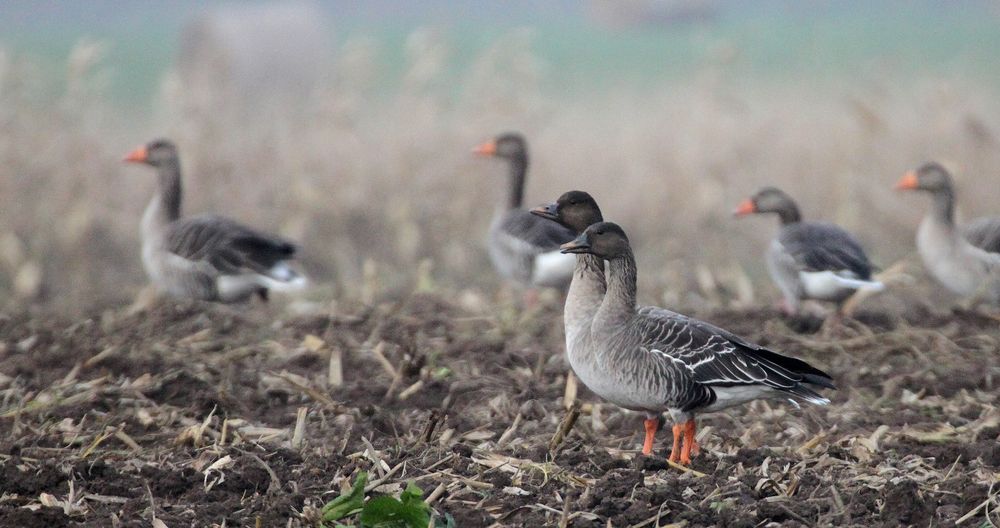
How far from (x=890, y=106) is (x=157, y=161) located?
424 inches

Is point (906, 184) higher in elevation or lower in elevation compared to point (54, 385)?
higher

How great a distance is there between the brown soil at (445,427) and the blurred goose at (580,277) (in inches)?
22.1

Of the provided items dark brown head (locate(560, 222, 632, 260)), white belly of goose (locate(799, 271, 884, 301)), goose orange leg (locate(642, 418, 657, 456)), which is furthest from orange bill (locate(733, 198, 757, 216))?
goose orange leg (locate(642, 418, 657, 456))

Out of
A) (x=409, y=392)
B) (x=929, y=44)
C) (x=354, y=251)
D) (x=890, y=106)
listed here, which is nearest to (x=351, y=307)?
(x=409, y=392)

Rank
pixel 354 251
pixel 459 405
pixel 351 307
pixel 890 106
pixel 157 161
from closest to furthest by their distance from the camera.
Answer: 1. pixel 459 405
2. pixel 351 307
3. pixel 157 161
4. pixel 354 251
5. pixel 890 106

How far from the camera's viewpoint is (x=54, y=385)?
296 inches

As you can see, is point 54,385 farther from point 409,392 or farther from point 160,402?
point 409,392

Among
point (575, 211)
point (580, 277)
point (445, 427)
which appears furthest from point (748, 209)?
point (445, 427)

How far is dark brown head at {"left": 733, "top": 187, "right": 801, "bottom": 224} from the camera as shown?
10.6 m

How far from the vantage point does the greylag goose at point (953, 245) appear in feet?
34.1

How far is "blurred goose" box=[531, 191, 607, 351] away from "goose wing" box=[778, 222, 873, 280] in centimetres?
301

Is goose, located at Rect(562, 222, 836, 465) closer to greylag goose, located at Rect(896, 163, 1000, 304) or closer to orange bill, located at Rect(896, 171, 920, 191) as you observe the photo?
greylag goose, located at Rect(896, 163, 1000, 304)

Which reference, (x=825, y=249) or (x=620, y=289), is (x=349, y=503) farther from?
(x=825, y=249)

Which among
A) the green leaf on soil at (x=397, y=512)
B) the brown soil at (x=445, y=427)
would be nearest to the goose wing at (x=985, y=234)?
the brown soil at (x=445, y=427)
